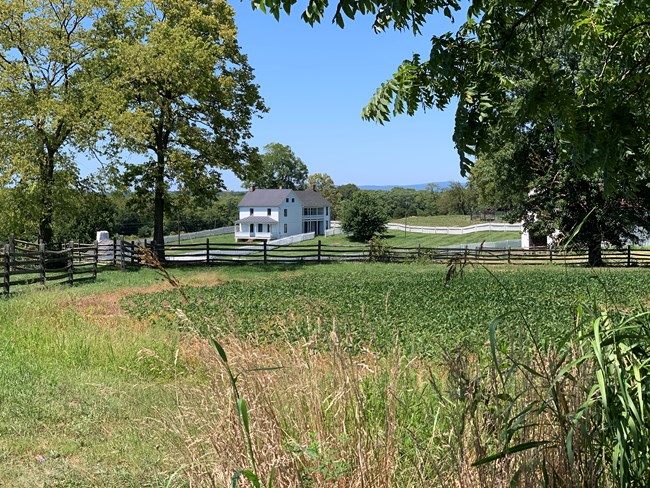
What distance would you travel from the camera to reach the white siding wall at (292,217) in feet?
256

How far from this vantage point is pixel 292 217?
80438mm

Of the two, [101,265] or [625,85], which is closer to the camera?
[625,85]

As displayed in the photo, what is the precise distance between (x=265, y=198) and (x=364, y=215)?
17356 mm

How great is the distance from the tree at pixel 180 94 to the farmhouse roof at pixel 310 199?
52198mm

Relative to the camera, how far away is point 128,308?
14188 millimetres

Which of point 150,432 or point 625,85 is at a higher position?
point 625,85

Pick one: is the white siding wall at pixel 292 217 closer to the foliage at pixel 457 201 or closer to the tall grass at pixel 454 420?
the foliage at pixel 457 201

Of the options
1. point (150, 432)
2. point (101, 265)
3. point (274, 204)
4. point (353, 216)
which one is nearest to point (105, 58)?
point (101, 265)

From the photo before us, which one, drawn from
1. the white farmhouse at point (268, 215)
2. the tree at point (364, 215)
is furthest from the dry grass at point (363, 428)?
the white farmhouse at point (268, 215)

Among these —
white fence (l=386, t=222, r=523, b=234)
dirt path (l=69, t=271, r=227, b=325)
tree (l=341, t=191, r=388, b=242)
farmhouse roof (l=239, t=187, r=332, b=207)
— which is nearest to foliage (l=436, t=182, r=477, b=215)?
white fence (l=386, t=222, r=523, b=234)

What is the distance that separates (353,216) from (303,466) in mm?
64113

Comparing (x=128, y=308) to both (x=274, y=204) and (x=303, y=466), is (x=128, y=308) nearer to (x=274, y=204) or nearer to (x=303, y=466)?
(x=303, y=466)

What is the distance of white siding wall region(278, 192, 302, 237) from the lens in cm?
7806

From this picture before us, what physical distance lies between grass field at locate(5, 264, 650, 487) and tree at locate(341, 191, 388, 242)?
51395 millimetres
